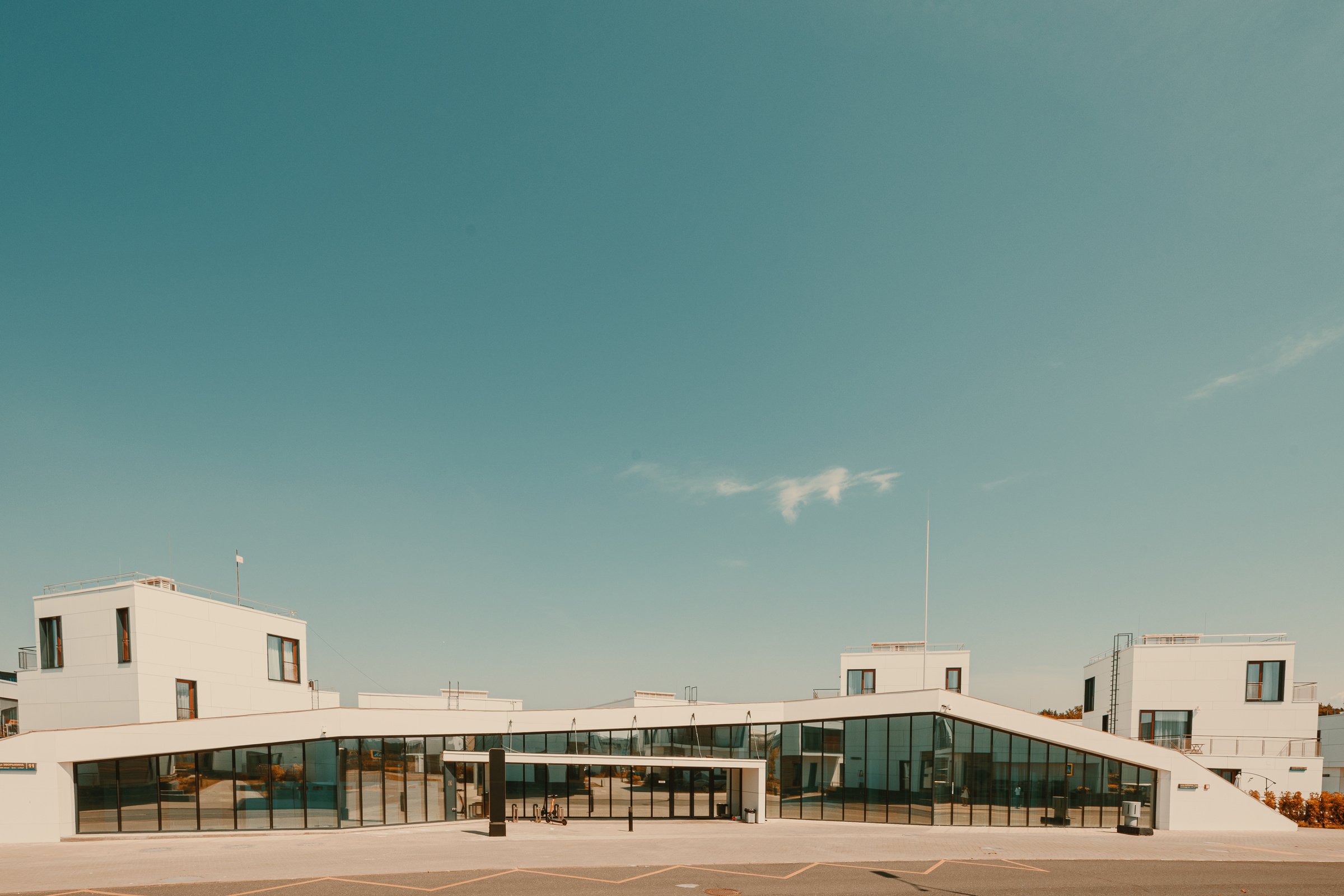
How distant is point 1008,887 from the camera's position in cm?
1823

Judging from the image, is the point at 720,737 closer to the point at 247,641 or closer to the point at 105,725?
the point at 247,641

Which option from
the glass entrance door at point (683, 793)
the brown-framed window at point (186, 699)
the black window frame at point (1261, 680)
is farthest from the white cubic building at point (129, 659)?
the black window frame at point (1261, 680)

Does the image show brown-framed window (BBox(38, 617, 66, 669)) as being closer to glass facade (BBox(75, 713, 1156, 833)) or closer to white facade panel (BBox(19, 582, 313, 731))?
white facade panel (BBox(19, 582, 313, 731))

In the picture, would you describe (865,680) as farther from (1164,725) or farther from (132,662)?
(132,662)

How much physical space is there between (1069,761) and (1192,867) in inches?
341

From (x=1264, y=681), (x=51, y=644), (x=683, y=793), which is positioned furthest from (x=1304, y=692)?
(x=51, y=644)

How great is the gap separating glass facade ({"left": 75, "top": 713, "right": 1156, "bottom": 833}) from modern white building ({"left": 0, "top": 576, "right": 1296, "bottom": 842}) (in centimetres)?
7

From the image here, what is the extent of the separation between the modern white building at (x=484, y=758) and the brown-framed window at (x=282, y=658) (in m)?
0.14

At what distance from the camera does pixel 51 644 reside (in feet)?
93.6

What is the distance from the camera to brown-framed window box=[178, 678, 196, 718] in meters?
28.2

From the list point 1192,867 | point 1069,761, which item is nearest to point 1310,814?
point 1069,761

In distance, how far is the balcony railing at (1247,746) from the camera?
33812 mm

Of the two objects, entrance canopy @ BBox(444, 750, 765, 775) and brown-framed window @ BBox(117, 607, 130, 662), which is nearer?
brown-framed window @ BBox(117, 607, 130, 662)

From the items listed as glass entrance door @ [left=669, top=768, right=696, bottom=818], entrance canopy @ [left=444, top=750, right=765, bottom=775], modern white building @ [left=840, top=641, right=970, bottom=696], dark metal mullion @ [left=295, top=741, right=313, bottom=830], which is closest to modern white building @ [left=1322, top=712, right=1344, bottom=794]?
modern white building @ [left=840, top=641, right=970, bottom=696]
